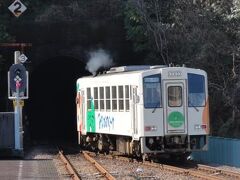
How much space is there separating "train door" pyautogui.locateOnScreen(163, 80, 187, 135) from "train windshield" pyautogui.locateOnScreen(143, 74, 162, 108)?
23cm

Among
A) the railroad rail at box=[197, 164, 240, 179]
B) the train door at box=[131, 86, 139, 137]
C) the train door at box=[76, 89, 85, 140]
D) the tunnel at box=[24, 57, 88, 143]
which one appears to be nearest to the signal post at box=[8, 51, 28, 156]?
the train door at box=[76, 89, 85, 140]

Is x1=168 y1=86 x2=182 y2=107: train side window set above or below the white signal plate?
below

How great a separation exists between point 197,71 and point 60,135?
1166 inches

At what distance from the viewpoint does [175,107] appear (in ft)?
69.5

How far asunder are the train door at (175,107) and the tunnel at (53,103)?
2395 centimetres

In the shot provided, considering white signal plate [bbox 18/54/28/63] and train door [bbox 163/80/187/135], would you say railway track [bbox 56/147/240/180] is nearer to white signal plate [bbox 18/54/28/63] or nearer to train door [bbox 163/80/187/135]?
train door [bbox 163/80/187/135]

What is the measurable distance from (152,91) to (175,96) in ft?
2.59

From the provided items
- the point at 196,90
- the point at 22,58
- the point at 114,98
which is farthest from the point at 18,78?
the point at 196,90

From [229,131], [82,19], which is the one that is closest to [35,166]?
[229,131]

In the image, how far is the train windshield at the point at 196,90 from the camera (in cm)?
2138

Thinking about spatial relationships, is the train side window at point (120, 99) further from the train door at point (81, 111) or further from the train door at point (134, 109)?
the train door at point (81, 111)

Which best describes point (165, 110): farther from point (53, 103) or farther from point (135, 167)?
point (53, 103)

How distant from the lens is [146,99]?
68.9 ft

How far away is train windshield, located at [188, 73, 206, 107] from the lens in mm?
21375
